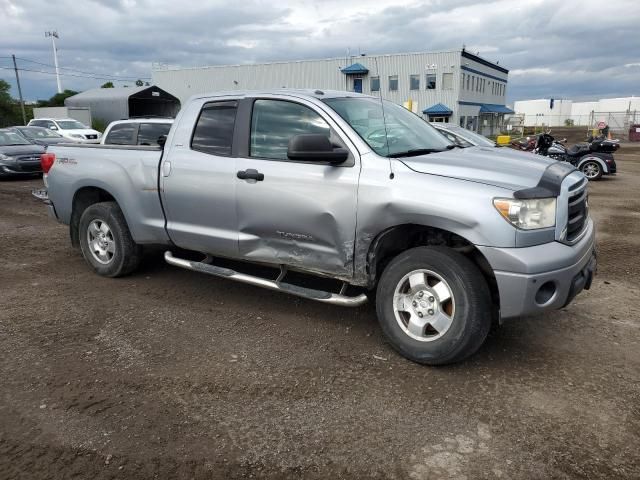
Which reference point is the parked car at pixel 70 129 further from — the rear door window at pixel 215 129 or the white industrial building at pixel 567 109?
the white industrial building at pixel 567 109

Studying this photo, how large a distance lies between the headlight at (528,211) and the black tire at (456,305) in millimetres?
419

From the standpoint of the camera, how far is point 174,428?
3.00 metres

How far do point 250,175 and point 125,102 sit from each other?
37.5 m

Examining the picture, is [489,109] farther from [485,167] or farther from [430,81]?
[485,167]

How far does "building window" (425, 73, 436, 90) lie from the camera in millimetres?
46312

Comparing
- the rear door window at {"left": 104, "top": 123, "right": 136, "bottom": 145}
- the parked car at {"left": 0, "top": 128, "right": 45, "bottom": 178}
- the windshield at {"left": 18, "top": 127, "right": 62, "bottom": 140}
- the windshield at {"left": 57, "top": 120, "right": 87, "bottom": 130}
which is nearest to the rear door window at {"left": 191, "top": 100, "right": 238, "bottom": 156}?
the rear door window at {"left": 104, "top": 123, "right": 136, "bottom": 145}

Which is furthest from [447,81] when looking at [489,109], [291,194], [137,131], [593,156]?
[291,194]

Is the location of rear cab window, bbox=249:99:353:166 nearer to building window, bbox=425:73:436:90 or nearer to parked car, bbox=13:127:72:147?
parked car, bbox=13:127:72:147

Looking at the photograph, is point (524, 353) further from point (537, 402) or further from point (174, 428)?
point (174, 428)

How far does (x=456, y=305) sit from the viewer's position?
→ 3475 mm

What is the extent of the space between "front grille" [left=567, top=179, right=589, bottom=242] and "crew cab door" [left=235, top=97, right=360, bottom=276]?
1.49 meters

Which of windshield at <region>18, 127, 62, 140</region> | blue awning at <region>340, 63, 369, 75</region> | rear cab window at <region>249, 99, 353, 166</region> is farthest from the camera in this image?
blue awning at <region>340, 63, 369, 75</region>

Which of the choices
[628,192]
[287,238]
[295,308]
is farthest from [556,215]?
[628,192]

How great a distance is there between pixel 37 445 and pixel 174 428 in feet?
2.37
